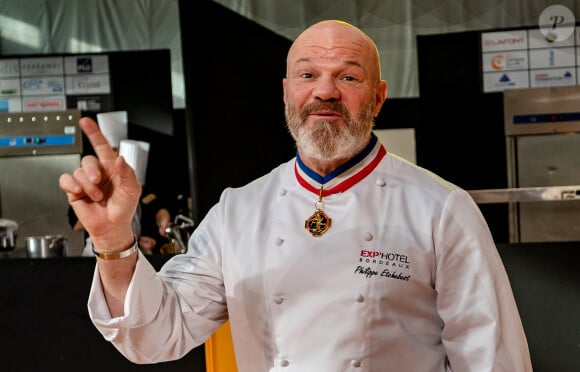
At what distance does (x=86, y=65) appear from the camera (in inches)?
224

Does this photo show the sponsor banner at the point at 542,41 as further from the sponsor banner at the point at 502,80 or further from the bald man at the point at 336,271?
the bald man at the point at 336,271

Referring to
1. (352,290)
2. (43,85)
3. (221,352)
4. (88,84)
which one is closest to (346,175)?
(352,290)

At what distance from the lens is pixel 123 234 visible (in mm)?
1115

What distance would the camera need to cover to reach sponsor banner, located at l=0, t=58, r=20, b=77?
5.83 m

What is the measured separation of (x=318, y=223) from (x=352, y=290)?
0.45ft

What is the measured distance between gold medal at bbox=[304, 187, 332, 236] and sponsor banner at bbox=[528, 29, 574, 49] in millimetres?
4278

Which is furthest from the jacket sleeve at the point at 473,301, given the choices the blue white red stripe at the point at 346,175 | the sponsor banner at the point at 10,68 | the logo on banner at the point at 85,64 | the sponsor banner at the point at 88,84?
the sponsor banner at the point at 10,68

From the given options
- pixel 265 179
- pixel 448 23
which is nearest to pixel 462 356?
pixel 265 179

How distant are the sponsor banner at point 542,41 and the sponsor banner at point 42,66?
3.43 m

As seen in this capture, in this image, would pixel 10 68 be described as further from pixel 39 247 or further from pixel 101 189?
pixel 101 189

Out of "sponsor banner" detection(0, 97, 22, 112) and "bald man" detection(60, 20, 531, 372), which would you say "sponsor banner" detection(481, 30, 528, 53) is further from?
"bald man" detection(60, 20, 531, 372)

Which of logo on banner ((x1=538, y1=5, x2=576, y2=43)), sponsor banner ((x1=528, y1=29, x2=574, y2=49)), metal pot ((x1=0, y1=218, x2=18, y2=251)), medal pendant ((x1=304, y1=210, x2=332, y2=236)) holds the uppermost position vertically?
logo on banner ((x1=538, y1=5, x2=576, y2=43))

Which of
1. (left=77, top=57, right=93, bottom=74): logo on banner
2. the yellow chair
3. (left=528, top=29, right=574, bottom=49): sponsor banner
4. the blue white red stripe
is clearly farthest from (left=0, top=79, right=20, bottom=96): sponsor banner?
the blue white red stripe

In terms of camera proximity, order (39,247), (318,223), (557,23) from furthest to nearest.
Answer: (557,23) < (39,247) < (318,223)
